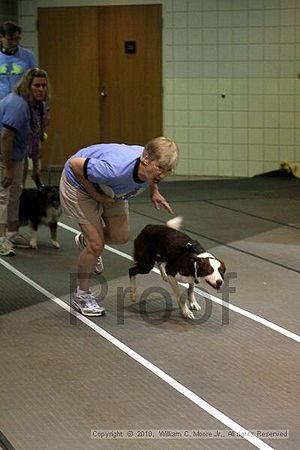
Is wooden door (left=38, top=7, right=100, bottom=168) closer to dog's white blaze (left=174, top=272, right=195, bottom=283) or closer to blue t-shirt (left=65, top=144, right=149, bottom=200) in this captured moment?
blue t-shirt (left=65, top=144, right=149, bottom=200)

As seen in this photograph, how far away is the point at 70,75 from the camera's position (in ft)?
37.3

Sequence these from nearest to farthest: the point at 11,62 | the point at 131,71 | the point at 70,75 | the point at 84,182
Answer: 1. the point at 84,182
2. the point at 11,62
3. the point at 131,71
4. the point at 70,75

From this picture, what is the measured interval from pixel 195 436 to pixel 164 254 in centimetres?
162

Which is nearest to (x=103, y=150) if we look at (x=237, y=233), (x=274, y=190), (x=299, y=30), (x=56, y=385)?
(x=56, y=385)

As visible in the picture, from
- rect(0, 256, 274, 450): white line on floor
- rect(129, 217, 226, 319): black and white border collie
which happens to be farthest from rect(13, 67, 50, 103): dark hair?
rect(129, 217, 226, 319): black and white border collie

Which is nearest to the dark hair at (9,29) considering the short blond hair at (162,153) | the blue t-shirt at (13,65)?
the blue t-shirt at (13,65)

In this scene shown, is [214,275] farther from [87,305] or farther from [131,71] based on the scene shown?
[131,71]

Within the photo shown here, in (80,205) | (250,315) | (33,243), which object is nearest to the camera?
(80,205)

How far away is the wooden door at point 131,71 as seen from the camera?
10984 mm

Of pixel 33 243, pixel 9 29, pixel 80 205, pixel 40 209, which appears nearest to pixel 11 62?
pixel 9 29

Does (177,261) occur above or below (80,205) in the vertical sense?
below

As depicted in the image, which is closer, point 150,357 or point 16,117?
point 150,357

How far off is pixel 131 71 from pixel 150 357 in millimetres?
7325

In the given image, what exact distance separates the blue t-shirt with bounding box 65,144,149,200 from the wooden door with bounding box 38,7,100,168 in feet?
21.6
